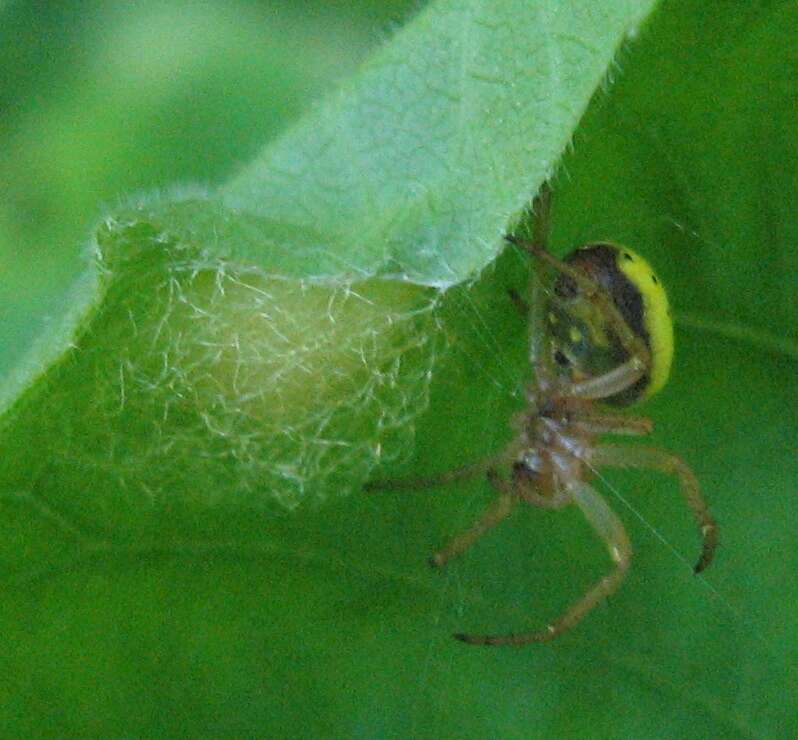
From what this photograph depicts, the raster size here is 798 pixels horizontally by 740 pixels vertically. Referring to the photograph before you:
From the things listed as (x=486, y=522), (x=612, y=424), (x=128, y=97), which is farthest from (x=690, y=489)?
(x=128, y=97)

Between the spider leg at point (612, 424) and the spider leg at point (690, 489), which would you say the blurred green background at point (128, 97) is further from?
the spider leg at point (690, 489)

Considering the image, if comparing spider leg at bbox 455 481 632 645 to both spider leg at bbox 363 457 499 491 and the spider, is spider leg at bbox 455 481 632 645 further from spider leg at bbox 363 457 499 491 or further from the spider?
spider leg at bbox 363 457 499 491

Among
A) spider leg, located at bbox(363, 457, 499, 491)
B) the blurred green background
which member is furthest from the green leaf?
the blurred green background

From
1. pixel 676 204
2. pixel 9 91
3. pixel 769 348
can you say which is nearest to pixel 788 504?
pixel 769 348

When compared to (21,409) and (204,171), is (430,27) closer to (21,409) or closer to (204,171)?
(21,409)

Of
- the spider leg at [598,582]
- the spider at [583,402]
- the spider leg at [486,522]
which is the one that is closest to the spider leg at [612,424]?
the spider at [583,402]

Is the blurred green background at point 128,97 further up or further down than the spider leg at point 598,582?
further up
